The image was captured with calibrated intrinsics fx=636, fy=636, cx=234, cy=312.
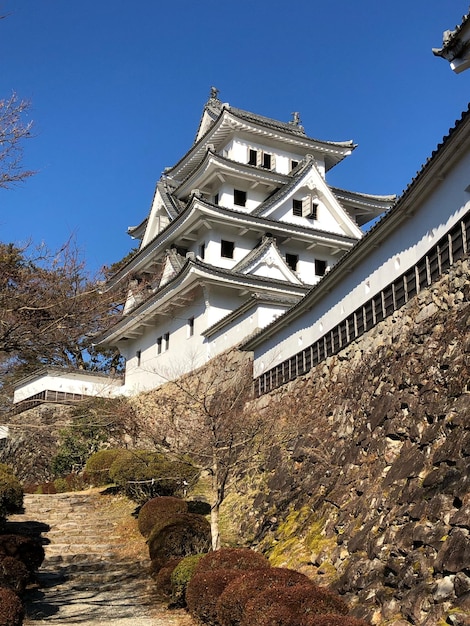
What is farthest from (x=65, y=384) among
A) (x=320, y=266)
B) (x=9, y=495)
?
(x=9, y=495)

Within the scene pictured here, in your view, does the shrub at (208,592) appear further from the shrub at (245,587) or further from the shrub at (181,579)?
the shrub at (181,579)

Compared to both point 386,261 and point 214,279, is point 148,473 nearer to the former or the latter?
point 386,261

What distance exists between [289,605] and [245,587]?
1279 mm

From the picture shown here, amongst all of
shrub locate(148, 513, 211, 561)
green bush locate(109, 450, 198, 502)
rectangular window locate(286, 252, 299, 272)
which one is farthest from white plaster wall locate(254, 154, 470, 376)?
rectangular window locate(286, 252, 299, 272)

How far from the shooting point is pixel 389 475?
29.7 feet

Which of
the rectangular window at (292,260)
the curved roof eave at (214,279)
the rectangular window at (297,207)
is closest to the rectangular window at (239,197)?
the rectangular window at (297,207)

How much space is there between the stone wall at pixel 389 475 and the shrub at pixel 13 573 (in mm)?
Result: 4397

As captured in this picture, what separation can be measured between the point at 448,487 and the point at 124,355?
27796 millimetres

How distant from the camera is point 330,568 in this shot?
8977 millimetres

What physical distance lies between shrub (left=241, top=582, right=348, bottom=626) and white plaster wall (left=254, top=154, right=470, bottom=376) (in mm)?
5847

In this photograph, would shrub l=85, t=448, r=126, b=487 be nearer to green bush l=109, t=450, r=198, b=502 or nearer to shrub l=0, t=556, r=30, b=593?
green bush l=109, t=450, r=198, b=502

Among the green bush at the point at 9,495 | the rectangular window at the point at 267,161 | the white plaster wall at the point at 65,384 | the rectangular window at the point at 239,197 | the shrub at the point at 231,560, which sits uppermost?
the rectangular window at the point at 267,161

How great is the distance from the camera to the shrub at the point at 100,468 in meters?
21.7

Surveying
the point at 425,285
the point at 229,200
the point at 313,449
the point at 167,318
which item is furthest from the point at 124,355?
the point at 425,285
